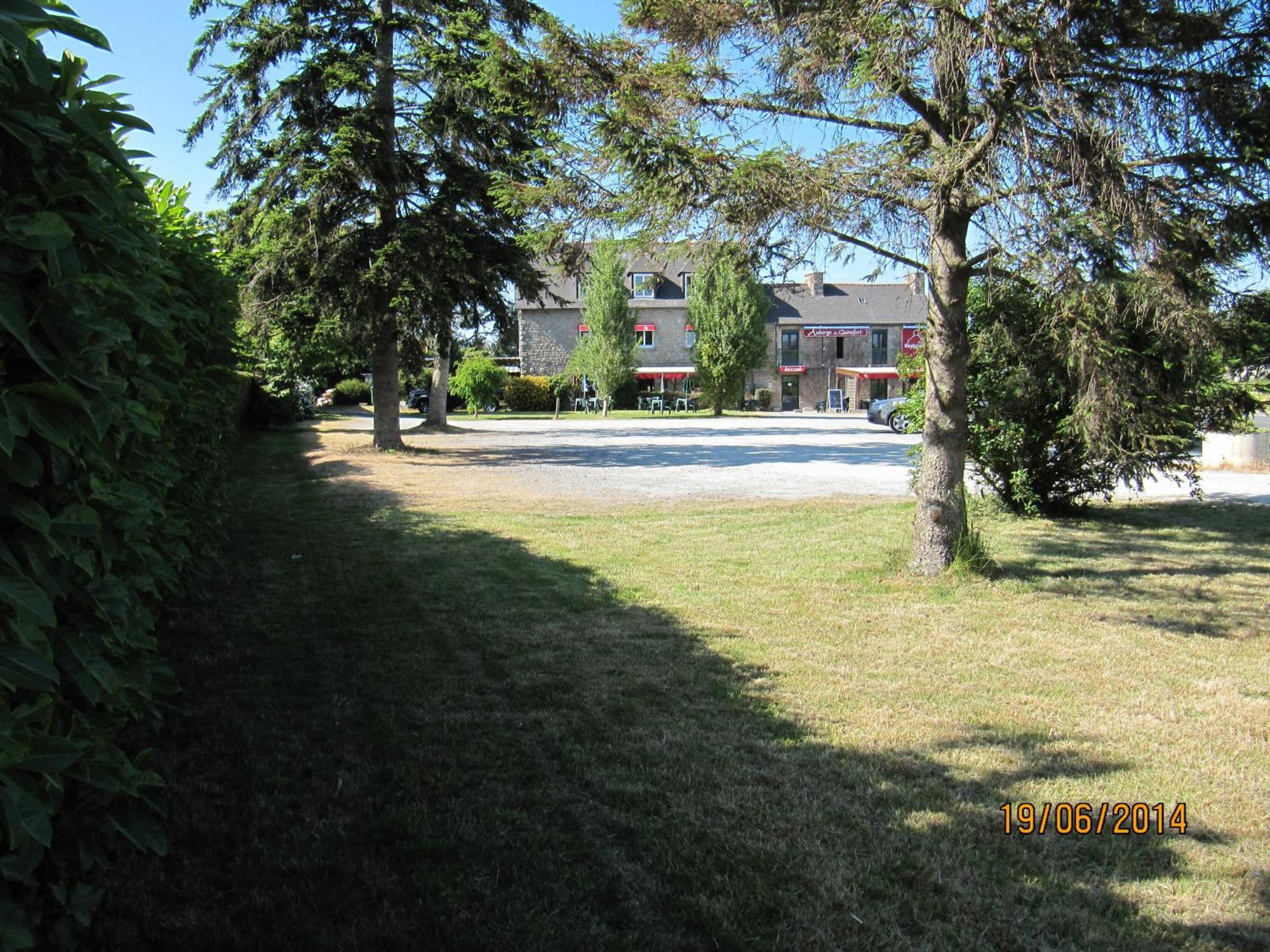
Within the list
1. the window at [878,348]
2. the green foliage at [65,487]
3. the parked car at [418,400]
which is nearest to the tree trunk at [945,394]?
the green foliage at [65,487]

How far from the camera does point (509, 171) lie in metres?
16.1

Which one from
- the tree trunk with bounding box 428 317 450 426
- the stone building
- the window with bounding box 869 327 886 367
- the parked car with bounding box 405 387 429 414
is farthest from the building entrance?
the tree trunk with bounding box 428 317 450 426

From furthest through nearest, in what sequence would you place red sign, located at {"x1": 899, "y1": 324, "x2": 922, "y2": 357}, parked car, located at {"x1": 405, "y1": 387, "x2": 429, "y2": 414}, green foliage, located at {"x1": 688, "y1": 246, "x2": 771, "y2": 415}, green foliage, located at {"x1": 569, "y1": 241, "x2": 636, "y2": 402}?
parked car, located at {"x1": 405, "y1": 387, "x2": 429, "y2": 414} < green foliage, located at {"x1": 569, "y1": 241, "x2": 636, "y2": 402} < green foliage, located at {"x1": 688, "y1": 246, "x2": 771, "y2": 415} < red sign, located at {"x1": 899, "y1": 324, "x2": 922, "y2": 357}

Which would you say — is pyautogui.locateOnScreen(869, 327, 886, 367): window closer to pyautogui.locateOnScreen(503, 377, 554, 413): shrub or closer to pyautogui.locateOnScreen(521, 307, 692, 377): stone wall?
pyautogui.locateOnScreen(521, 307, 692, 377): stone wall

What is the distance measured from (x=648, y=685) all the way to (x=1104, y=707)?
2.27 meters

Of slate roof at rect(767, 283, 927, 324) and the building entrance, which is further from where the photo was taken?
the building entrance

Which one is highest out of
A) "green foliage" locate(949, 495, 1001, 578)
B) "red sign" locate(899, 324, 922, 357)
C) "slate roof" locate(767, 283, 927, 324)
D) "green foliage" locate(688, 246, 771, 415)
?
"slate roof" locate(767, 283, 927, 324)

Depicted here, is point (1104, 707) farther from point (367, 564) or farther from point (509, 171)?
point (509, 171)

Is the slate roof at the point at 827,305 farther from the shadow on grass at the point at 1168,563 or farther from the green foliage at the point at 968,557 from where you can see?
the green foliage at the point at 968,557

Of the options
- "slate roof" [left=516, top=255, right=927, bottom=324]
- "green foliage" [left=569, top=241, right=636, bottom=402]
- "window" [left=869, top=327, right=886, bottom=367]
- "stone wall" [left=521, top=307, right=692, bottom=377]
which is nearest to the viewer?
"green foliage" [left=569, top=241, right=636, bottom=402]

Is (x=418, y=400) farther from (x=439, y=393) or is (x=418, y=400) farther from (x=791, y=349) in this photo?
(x=791, y=349)

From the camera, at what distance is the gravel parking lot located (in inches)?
497
